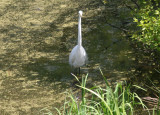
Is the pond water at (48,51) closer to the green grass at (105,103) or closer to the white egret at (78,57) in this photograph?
the white egret at (78,57)

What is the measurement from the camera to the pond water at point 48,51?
17.1 ft

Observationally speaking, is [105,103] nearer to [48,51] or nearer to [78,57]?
[78,57]

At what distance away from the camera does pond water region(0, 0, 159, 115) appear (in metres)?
5.21

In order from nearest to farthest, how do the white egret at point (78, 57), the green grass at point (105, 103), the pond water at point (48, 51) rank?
the green grass at point (105, 103) < the pond water at point (48, 51) < the white egret at point (78, 57)

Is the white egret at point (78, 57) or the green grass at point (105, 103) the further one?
the white egret at point (78, 57)

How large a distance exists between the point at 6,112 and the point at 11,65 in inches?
59.8

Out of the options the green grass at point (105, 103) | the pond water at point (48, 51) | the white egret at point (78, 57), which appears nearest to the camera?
the green grass at point (105, 103)

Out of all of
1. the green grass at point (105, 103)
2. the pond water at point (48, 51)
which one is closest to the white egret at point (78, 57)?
the pond water at point (48, 51)

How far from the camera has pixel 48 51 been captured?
6598 millimetres

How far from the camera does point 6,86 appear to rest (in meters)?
5.43

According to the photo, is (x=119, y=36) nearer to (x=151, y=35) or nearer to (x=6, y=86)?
(x=151, y=35)

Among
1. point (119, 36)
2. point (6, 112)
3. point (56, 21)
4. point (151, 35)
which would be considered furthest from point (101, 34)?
point (6, 112)

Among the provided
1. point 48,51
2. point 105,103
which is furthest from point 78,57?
point 105,103

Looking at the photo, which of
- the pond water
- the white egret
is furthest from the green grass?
the white egret
